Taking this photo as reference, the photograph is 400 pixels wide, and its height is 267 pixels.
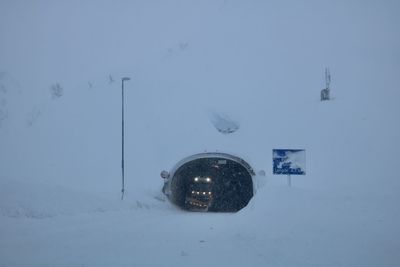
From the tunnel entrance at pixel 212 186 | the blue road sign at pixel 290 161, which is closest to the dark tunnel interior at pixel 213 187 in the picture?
the tunnel entrance at pixel 212 186

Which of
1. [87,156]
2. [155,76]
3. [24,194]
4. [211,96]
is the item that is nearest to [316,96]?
[211,96]

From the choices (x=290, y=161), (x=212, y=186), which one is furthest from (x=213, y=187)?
(x=290, y=161)

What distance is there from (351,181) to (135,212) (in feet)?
32.6

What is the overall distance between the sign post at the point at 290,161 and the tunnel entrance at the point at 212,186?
789 cm

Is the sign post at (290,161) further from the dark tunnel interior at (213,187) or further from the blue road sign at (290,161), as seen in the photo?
the dark tunnel interior at (213,187)

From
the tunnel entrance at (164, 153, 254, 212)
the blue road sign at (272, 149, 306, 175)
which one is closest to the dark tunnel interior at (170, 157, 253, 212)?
the tunnel entrance at (164, 153, 254, 212)

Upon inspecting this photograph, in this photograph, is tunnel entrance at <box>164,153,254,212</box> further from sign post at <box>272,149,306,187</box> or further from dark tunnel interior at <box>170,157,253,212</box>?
sign post at <box>272,149,306,187</box>

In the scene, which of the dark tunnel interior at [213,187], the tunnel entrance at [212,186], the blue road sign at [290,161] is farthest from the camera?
the dark tunnel interior at [213,187]

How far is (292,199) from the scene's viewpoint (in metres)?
19.7

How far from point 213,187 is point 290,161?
57.7ft

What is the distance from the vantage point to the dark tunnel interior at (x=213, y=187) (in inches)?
1277

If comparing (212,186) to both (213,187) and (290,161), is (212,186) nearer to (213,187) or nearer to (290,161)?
(213,187)

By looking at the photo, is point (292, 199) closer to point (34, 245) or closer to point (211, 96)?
point (34, 245)

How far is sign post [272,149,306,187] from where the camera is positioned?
19.7 metres
